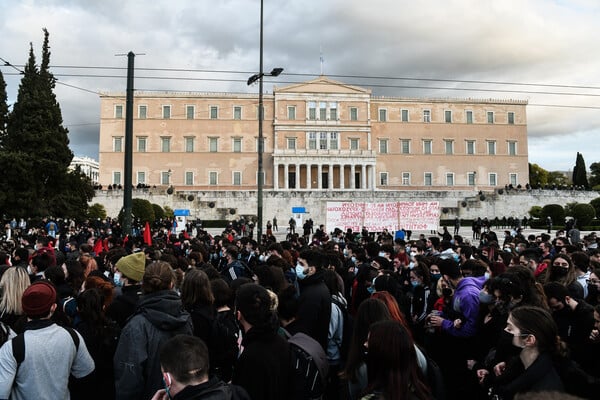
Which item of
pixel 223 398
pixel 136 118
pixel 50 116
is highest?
pixel 136 118

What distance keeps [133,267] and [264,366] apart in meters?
1.74

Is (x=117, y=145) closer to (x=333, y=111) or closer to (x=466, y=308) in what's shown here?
(x=333, y=111)

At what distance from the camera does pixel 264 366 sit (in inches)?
101

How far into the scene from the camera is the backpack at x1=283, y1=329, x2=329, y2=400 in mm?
2684

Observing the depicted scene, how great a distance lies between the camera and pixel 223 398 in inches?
81.5

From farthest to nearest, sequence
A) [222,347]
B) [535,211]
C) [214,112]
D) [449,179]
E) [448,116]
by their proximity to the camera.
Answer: [448,116] < [449,179] < [214,112] < [535,211] < [222,347]

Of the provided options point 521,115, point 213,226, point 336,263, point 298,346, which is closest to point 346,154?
point 213,226

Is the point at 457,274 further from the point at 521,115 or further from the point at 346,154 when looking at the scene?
the point at 521,115

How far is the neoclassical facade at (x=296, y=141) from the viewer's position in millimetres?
50250

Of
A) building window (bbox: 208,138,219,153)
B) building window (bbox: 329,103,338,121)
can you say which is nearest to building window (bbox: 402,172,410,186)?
building window (bbox: 329,103,338,121)

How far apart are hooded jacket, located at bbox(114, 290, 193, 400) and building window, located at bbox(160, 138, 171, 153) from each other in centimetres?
5043

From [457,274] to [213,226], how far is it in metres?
33.0

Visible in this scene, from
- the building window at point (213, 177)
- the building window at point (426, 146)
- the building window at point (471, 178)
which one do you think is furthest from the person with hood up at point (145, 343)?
the building window at point (471, 178)

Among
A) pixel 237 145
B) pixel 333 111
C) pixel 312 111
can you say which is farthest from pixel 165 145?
pixel 333 111
